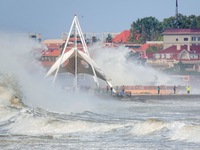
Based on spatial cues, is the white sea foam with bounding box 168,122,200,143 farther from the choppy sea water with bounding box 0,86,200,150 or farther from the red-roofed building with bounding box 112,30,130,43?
the red-roofed building with bounding box 112,30,130,43

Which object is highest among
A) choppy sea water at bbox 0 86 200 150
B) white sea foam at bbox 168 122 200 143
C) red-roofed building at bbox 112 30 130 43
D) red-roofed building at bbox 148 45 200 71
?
red-roofed building at bbox 112 30 130 43

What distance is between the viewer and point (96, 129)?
3422cm

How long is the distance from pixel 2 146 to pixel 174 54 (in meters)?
89.1

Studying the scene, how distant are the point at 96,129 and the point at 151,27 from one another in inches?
4419

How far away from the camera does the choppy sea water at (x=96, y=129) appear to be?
29.8 metres

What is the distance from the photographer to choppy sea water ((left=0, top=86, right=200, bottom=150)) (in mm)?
29797

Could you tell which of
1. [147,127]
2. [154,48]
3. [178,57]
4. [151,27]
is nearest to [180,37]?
[154,48]

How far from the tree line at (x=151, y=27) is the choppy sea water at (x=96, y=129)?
9417 cm

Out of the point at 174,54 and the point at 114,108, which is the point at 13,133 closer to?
the point at 114,108

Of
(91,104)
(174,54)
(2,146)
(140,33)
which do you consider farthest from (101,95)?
(140,33)

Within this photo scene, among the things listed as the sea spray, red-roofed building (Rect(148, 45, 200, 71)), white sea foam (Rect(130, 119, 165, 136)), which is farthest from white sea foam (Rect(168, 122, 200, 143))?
red-roofed building (Rect(148, 45, 200, 71))

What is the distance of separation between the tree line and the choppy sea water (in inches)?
3708

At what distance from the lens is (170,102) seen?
5556 cm

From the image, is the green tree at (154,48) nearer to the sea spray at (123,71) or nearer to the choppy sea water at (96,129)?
the sea spray at (123,71)
